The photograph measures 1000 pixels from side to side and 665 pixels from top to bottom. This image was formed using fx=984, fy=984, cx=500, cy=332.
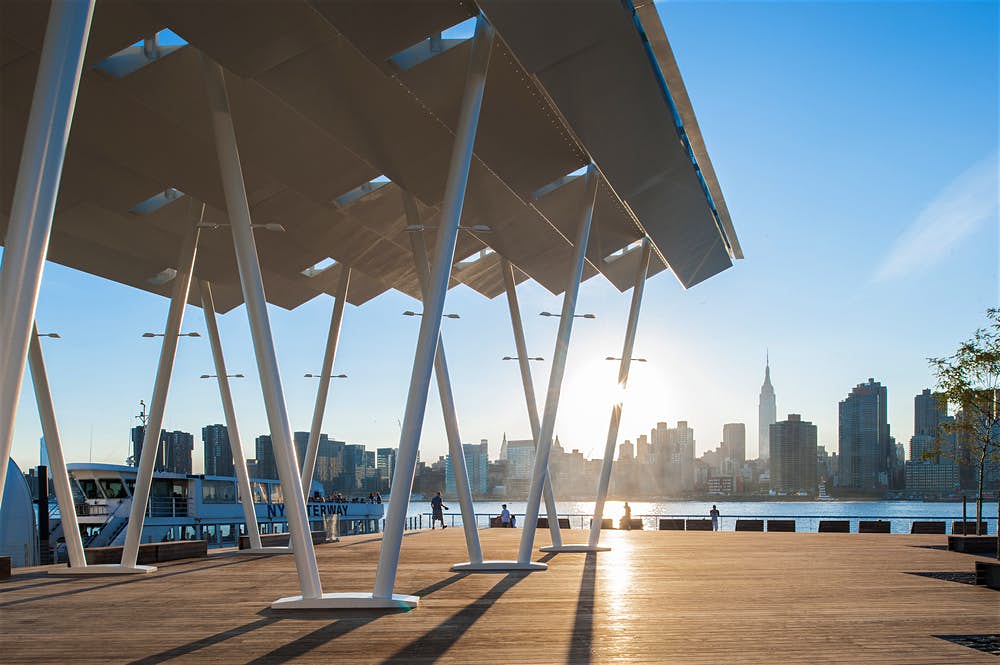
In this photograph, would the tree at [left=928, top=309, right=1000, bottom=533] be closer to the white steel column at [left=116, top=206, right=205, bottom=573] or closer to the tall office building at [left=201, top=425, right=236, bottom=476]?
the white steel column at [left=116, top=206, right=205, bottom=573]

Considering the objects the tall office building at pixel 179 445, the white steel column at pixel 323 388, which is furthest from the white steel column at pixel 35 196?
the tall office building at pixel 179 445

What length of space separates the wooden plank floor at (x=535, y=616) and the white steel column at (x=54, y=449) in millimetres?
882

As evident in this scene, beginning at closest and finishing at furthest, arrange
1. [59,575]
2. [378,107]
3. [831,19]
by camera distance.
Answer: [831,19], [378,107], [59,575]

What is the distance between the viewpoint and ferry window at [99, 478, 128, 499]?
143 ft

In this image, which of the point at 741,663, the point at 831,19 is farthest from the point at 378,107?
the point at 741,663

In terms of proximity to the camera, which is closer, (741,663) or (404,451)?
(741,663)

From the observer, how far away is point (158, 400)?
712 inches

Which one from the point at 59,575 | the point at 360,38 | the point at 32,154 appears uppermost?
the point at 360,38

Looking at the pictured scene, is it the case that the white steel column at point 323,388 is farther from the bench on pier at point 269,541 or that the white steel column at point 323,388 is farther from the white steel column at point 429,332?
the white steel column at point 429,332

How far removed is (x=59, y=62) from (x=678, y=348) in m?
23.1

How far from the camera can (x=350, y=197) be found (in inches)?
759

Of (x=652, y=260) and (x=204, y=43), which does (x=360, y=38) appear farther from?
(x=652, y=260)

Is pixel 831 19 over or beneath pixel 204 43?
over

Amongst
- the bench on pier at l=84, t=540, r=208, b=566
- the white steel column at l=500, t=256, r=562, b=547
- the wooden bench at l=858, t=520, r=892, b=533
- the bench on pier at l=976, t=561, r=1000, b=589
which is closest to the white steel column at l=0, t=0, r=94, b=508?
the bench on pier at l=84, t=540, r=208, b=566
